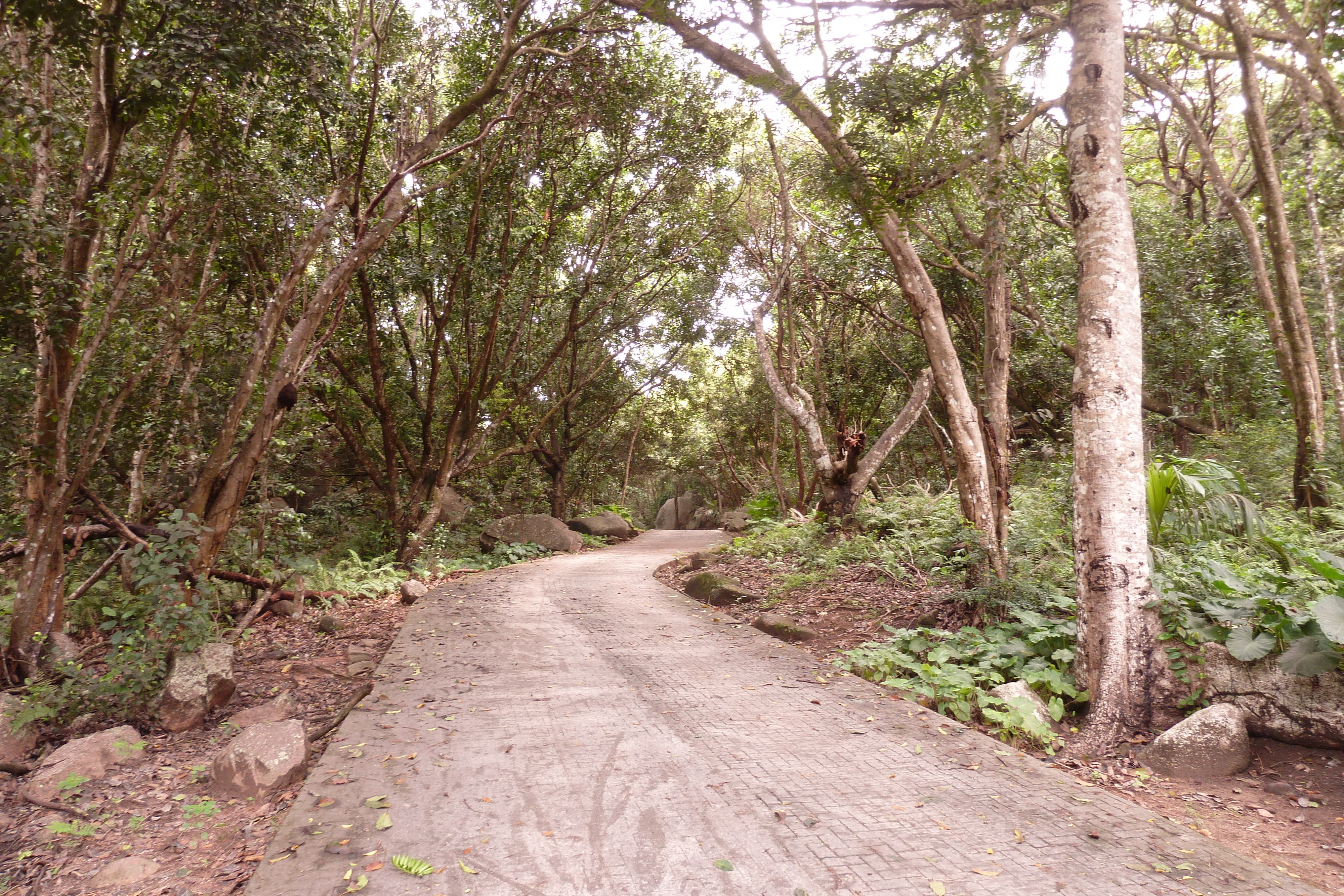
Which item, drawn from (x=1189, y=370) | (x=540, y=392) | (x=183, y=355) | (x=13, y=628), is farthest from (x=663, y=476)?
(x=13, y=628)

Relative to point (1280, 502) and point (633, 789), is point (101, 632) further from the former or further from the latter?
point (1280, 502)

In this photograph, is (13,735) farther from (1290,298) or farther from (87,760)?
(1290,298)

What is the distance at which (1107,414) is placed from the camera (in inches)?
171

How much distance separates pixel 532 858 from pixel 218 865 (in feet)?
4.67

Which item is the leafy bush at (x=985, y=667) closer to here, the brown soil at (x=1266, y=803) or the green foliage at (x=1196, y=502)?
the brown soil at (x=1266, y=803)

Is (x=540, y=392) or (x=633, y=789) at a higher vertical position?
(x=540, y=392)

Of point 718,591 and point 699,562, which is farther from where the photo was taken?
point 699,562

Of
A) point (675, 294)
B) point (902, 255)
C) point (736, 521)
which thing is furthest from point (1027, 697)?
point (736, 521)

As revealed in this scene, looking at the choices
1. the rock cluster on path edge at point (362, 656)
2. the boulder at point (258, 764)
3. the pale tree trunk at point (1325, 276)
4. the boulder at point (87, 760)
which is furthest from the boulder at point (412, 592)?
the pale tree trunk at point (1325, 276)

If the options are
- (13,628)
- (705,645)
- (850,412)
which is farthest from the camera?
(850,412)

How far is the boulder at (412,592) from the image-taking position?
29.6 ft

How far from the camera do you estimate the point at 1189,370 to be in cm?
1153

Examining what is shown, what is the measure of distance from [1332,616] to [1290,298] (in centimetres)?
575

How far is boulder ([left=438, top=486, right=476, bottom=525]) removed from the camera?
1648 centimetres
